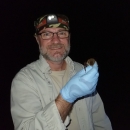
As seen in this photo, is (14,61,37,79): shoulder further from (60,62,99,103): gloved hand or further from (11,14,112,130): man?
(60,62,99,103): gloved hand

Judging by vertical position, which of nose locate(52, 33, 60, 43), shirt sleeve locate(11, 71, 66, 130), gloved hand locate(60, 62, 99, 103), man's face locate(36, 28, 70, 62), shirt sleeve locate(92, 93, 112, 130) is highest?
nose locate(52, 33, 60, 43)

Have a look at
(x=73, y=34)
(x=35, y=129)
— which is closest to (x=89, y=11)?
(x=73, y=34)

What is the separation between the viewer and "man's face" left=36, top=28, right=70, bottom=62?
178 centimetres

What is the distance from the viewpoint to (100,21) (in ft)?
37.9

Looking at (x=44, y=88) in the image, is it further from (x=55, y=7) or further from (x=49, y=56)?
(x=55, y=7)

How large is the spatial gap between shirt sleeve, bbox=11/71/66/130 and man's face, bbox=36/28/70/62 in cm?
38

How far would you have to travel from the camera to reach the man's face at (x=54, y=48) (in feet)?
5.85

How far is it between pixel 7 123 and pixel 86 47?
865cm

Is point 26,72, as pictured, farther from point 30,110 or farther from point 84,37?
point 84,37

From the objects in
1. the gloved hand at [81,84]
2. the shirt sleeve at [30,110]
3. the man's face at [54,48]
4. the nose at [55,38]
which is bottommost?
the shirt sleeve at [30,110]

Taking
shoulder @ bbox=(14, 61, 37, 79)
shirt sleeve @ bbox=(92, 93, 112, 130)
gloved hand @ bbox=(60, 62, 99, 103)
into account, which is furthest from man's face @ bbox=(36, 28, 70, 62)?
shirt sleeve @ bbox=(92, 93, 112, 130)

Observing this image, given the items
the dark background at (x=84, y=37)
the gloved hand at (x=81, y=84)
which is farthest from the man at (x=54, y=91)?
the dark background at (x=84, y=37)

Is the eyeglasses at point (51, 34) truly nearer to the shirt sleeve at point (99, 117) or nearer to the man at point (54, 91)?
the man at point (54, 91)

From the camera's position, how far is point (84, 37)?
39.7 feet
